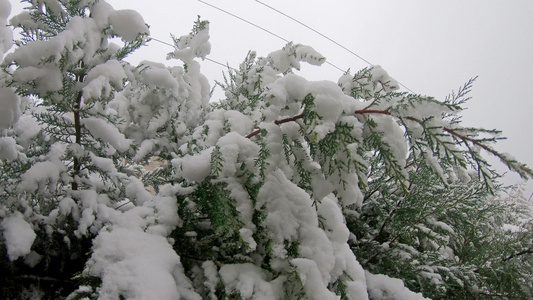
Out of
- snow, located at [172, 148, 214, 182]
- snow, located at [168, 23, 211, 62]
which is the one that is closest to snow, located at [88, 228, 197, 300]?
snow, located at [172, 148, 214, 182]

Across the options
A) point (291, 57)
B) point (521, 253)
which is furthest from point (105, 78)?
point (521, 253)

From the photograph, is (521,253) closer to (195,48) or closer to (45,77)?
(195,48)

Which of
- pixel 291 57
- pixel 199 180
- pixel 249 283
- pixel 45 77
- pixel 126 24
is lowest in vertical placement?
pixel 249 283

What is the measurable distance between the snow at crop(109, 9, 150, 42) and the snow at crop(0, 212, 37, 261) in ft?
2.24

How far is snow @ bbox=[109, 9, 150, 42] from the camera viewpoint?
3.54 ft

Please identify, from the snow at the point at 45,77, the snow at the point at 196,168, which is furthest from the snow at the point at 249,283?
the snow at the point at 45,77

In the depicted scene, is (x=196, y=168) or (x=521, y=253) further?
(x=521, y=253)

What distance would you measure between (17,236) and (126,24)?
2.45ft

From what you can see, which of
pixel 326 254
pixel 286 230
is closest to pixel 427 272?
pixel 326 254

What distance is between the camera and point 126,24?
1.09 metres

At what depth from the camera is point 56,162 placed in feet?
3.66

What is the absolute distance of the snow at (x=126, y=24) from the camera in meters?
1.08

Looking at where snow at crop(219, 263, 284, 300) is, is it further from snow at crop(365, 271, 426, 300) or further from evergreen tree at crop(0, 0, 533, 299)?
snow at crop(365, 271, 426, 300)

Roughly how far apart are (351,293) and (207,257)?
512 mm
